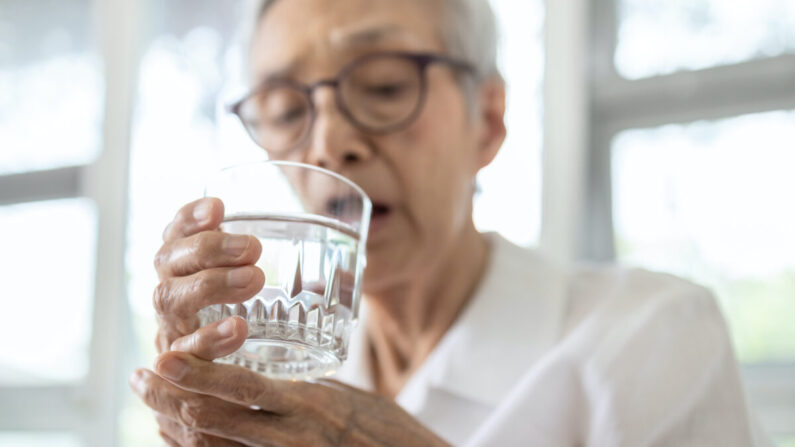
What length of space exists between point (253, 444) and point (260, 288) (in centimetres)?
17

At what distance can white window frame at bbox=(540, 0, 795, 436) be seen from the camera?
1.72 meters

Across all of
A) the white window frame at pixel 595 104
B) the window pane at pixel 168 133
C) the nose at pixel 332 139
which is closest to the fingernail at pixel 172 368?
the nose at pixel 332 139

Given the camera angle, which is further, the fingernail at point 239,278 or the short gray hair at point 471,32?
the short gray hair at point 471,32

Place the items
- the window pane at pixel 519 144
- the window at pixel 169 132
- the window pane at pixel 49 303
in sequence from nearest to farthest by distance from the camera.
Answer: the window pane at pixel 519 144, the window at pixel 169 132, the window pane at pixel 49 303

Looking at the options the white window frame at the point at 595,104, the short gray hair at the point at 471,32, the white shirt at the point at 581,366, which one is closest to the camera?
the white shirt at the point at 581,366

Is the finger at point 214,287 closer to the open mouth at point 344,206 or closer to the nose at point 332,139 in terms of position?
the open mouth at point 344,206

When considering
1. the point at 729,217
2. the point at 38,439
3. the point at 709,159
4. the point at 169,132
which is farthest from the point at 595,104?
the point at 38,439

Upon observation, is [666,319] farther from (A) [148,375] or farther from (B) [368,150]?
(A) [148,375]

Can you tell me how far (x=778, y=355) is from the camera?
5.30ft

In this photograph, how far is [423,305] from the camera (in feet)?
3.81

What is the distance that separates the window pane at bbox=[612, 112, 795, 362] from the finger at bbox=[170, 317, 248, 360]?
4.62 feet

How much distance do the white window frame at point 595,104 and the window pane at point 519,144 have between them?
A: 0.05 metres

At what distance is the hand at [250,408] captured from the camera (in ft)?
1.78

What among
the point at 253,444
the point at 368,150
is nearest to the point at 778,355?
the point at 368,150
